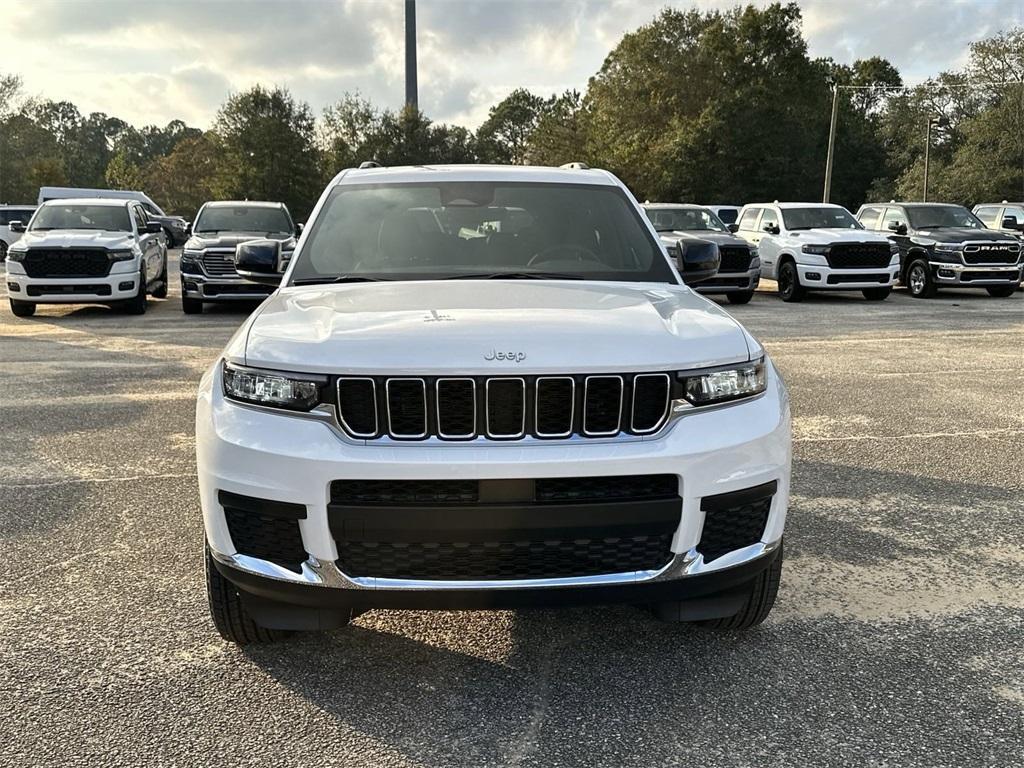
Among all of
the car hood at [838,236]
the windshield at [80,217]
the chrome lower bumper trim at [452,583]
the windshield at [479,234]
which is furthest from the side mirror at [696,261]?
the car hood at [838,236]

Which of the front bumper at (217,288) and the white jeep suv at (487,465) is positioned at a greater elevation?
the white jeep suv at (487,465)

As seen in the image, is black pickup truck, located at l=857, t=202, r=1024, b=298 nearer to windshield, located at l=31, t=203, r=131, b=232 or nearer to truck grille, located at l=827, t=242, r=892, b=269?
truck grille, located at l=827, t=242, r=892, b=269

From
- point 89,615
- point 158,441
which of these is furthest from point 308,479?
point 158,441

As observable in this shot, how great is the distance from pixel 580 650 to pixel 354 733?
34.6 inches

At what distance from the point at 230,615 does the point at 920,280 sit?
17.5m

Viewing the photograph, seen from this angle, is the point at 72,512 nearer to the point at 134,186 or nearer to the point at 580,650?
the point at 580,650

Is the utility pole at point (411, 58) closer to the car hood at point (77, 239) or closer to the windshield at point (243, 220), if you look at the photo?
the windshield at point (243, 220)

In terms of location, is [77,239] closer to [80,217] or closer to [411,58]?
[80,217]

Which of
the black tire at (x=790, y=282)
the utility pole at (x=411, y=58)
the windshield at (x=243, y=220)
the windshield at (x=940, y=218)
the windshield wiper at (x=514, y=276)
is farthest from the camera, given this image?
the utility pole at (x=411, y=58)

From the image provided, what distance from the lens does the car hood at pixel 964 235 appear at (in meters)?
17.0

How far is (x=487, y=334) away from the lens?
2746 millimetres

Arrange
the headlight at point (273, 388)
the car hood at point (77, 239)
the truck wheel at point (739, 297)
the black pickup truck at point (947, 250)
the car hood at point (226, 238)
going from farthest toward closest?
the black pickup truck at point (947, 250), the truck wheel at point (739, 297), the car hood at point (226, 238), the car hood at point (77, 239), the headlight at point (273, 388)

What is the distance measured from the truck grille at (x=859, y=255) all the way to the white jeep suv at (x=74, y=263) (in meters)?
11.9

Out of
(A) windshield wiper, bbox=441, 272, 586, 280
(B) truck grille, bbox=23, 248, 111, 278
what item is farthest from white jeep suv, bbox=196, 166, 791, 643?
(B) truck grille, bbox=23, 248, 111, 278
